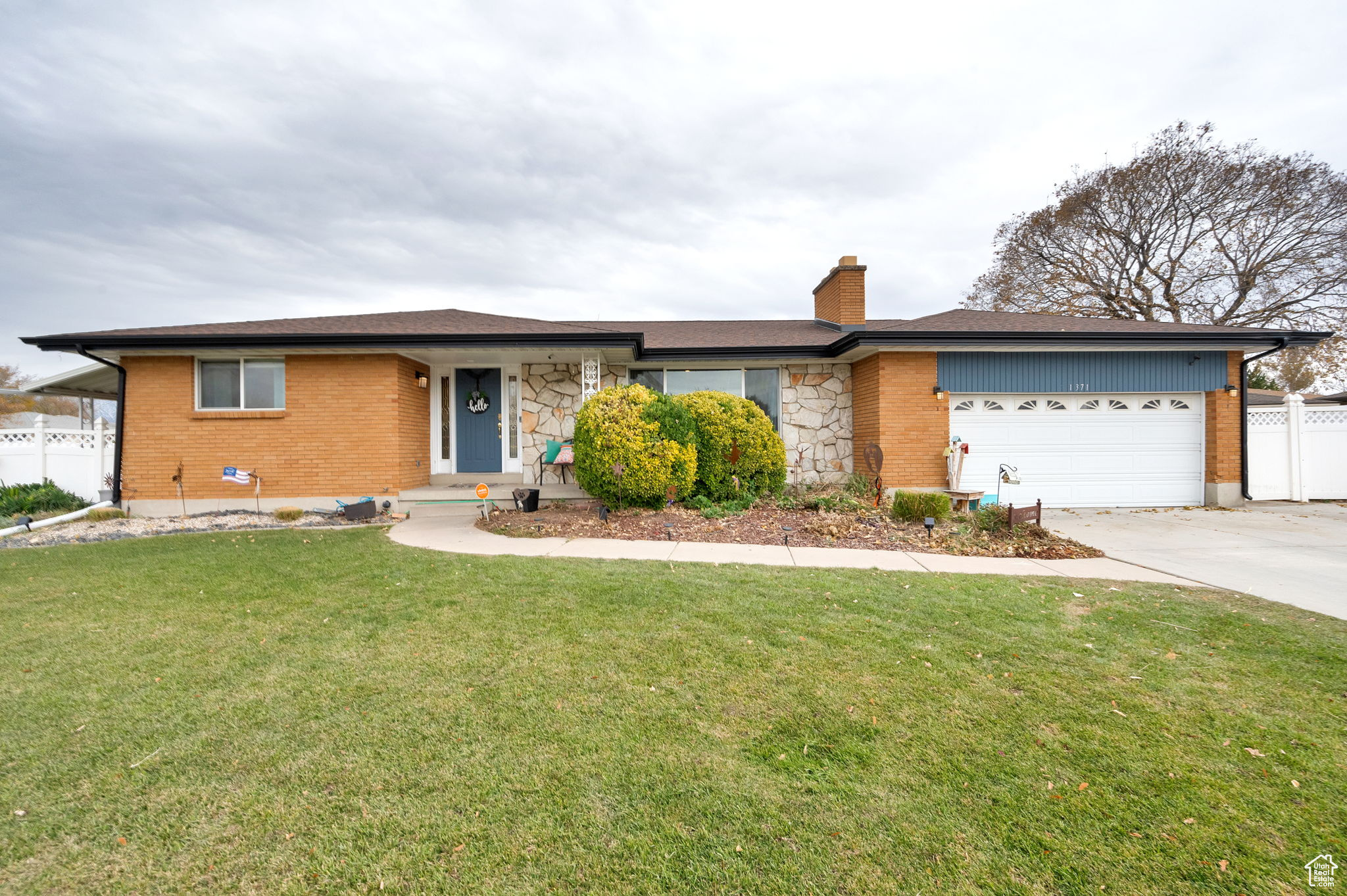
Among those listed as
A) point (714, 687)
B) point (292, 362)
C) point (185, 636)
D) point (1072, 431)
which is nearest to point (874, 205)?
point (1072, 431)

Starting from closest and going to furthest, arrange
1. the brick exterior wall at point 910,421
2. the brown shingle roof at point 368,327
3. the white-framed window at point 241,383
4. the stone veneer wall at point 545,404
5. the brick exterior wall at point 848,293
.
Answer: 1. the brown shingle roof at point 368,327
2. the white-framed window at point 241,383
3. the brick exterior wall at point 910,421
4. the stone veneer wall at point 545,404
5. the brick exterior wall at point 848,293

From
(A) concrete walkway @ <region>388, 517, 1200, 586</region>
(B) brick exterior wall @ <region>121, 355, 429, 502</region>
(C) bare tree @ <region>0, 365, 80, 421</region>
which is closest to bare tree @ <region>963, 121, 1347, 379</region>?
(A) concrete walkway @ <region>388, 517, 1200, 586</region>

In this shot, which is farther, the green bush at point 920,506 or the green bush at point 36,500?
the green bush at point 36,500

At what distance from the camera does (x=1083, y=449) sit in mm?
10086

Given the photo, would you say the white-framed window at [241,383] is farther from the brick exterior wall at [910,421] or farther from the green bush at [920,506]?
the brick exterior wall at [910,421]

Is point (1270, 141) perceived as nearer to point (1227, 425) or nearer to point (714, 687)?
point (1227, 425)

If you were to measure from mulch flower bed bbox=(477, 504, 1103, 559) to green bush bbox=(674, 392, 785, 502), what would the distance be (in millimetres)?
564

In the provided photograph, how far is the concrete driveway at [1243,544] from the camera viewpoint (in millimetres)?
4762

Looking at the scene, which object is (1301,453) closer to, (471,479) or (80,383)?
(471,479)

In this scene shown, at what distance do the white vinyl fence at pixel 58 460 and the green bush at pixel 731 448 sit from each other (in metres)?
10.9

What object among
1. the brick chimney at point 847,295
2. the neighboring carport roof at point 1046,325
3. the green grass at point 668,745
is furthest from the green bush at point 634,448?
the brick chimney at point 847,295

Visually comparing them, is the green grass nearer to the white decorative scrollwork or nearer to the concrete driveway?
the concrete driveway

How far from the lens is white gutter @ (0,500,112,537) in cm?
791

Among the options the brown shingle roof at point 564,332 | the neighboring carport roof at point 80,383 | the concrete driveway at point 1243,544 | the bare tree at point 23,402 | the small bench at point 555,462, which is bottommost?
the concrete driveway at point 1243,544
